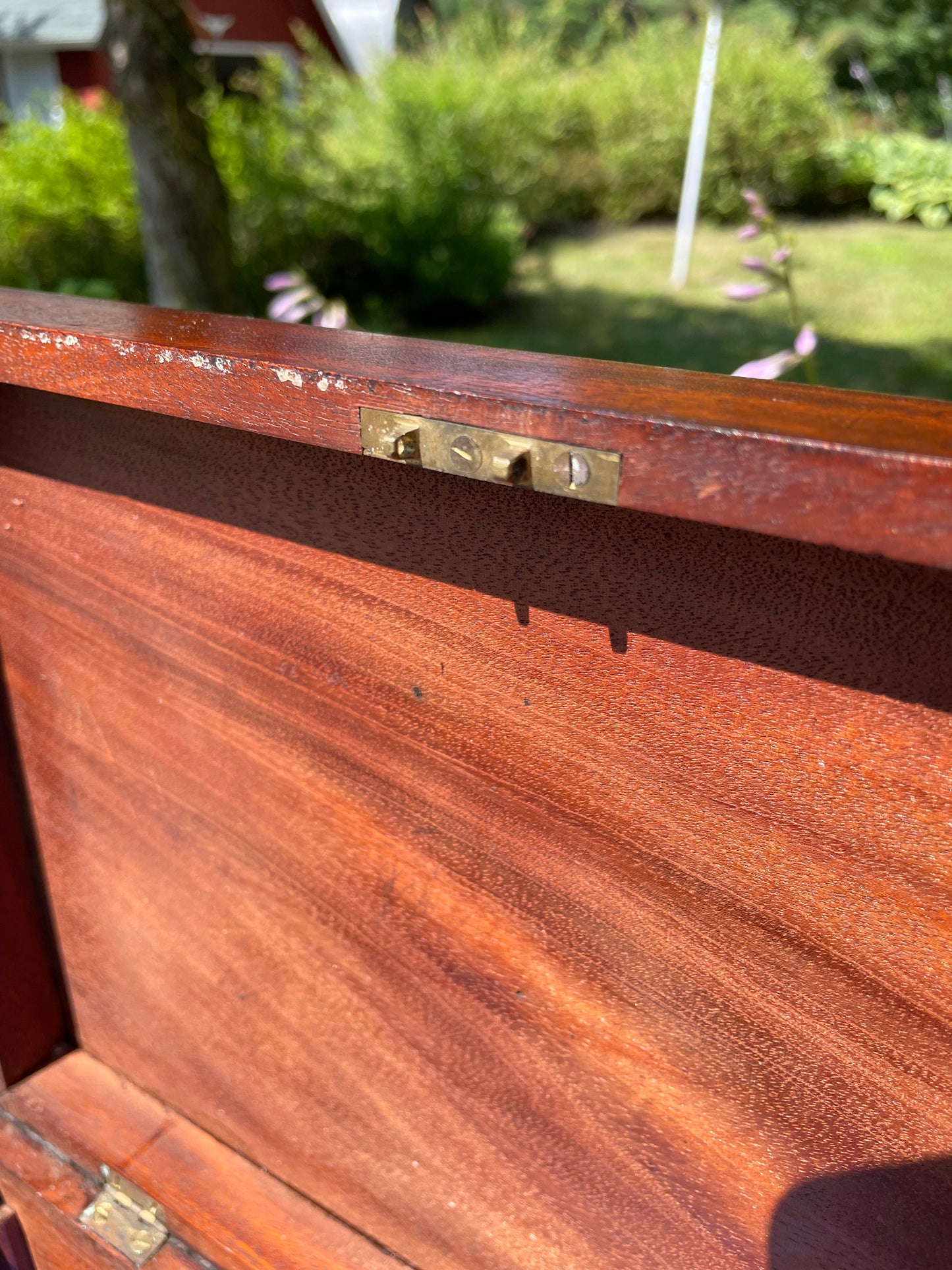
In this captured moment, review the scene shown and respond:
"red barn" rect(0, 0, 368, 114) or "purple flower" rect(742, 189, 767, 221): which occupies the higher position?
"red barn" rect(0, 0, 368, 114)

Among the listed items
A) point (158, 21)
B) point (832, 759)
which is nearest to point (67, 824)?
point (832, 759)

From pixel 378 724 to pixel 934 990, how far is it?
455 millimetres

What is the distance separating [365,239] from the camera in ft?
29.2

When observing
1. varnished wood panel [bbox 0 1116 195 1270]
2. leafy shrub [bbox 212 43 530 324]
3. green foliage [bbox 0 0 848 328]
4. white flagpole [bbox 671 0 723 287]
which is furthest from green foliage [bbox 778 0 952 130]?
leafy shrub [bbox 212 43 530 324]

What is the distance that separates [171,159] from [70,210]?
2.80 m

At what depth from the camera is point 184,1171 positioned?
3.92 ft

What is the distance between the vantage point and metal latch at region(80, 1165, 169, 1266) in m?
1.16

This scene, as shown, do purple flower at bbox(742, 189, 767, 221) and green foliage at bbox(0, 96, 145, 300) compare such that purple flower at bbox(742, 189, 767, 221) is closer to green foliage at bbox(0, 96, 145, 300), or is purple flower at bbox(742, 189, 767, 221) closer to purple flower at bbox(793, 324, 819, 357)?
purple flower at bbox(793, 324, 819, 357)

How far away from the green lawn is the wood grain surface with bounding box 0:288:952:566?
512 cm

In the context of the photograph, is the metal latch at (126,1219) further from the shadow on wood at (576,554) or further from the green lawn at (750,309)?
the green lawn at (750,309)

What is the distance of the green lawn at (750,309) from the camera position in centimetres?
648

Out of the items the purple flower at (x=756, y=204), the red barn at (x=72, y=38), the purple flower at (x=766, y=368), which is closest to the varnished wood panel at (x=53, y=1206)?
the purple flower at (x=766, y=368)

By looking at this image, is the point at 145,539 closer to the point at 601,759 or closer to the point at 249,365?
the point at 249,365

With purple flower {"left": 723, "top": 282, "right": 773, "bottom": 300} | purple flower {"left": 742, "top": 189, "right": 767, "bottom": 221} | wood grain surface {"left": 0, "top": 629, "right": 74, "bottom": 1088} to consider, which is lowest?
wood grain surface {"left": 0, "top": 629, "right": 74, "bottom": 1088}
